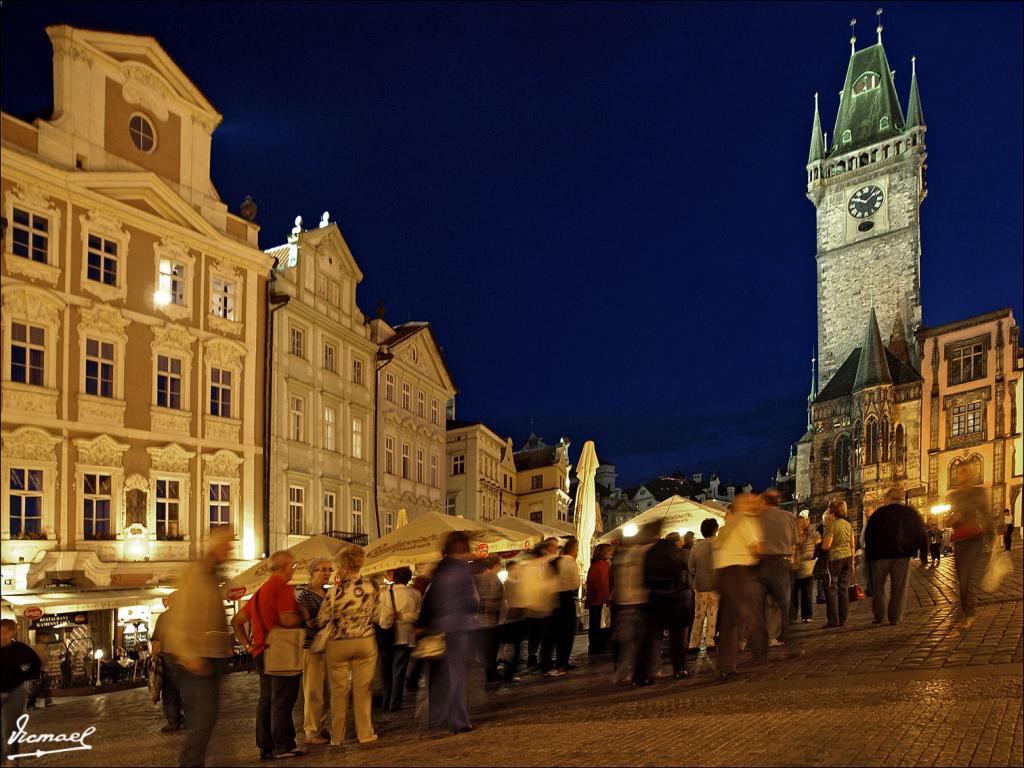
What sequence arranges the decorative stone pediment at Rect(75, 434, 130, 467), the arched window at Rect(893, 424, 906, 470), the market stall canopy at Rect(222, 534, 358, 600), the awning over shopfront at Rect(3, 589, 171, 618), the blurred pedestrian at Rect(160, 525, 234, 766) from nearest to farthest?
the blurred pedestrian at Rect(160, 525, 234, 766), the market stall canopy at Rect(222, 534, 358, 600), the awning over shopfront at Rect(3, 589, 171, 618), the decorative stone pediment at Rect(75, 434, 130, 467), the arched window at Rect(893, 424, 906, 470)

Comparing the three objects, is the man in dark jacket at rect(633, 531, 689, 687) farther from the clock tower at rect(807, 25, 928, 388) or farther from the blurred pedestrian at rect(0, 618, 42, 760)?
the clock tower at rect(807, 25, 928, 388)

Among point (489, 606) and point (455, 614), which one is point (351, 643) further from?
point (489, 606)

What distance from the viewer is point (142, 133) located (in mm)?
28047

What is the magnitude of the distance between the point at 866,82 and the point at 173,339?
6916 centimetres

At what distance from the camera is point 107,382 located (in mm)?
26531

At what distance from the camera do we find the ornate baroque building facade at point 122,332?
79.0ft

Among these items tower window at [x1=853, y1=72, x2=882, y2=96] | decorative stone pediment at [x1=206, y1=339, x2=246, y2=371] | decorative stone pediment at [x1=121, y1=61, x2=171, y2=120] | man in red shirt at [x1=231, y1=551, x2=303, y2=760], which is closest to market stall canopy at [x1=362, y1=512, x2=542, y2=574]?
man in red shirt at [x1=231, y1=551, x2=303, y2=760]

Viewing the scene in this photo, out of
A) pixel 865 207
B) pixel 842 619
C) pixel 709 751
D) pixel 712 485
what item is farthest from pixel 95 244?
pixel 712 485

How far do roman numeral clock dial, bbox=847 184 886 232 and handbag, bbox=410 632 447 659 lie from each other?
7202 cm

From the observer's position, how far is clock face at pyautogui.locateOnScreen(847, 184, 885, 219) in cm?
7538

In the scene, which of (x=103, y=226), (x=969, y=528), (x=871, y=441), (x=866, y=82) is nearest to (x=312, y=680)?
(x=969, y=528)

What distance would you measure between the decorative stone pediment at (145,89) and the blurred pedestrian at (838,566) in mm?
21500

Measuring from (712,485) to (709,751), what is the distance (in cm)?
13092

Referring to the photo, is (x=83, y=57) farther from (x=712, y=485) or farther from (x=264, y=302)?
(x=712, y=485)
